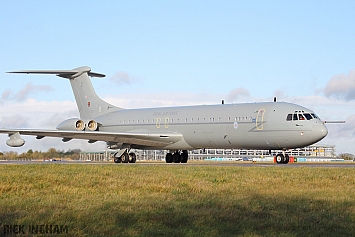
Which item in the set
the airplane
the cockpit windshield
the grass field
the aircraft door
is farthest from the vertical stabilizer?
the grass field

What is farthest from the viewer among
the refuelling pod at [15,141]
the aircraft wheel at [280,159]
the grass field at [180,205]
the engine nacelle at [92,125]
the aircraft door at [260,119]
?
the engine nacelle at [92,125]

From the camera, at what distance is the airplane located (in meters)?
32.8

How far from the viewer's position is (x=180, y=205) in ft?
41.2

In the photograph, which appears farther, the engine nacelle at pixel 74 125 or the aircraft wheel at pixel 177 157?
the aircraft wheel at pixel 177 157

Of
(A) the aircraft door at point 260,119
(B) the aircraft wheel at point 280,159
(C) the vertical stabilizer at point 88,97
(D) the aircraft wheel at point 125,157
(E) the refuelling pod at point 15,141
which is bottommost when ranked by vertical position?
(B) the aircraft wheel at point 280,159

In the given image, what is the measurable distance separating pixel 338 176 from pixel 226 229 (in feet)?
38.9

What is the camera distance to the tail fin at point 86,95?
44897 millimetres

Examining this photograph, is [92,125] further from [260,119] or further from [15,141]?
[260,119]

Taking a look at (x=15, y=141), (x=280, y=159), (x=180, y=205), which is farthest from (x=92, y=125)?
(x=180, y=205)

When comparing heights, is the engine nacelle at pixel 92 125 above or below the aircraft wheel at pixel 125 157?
above

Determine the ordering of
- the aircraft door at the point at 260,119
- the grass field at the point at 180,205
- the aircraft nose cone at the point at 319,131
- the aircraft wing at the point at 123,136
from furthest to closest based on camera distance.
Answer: the aircraft wing at the point at 123,136, the aircraft door at the point at 260,119, the aircraft nose cone at the point at 319,131, the grass field at the point at 180,205

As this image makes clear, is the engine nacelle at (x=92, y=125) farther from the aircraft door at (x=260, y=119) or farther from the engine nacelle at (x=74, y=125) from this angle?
the aircraft door at (x=260, y=119)

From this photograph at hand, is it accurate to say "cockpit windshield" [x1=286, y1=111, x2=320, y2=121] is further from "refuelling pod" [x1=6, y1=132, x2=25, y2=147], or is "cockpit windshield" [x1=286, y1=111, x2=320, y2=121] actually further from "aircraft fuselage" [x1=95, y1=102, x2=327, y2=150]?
"refuelling pod" [x1=6, y1=132, x2=25, y2=147]

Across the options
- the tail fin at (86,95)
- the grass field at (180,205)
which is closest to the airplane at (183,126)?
the tail fin at (86,95)
